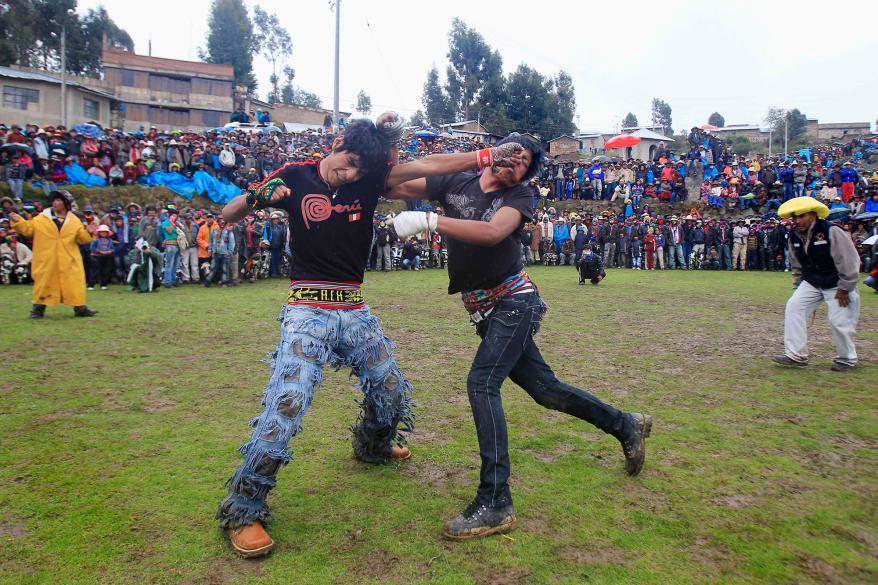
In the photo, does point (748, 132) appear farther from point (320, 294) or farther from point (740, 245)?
point (320, 294)

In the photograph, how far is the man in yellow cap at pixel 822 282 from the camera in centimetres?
666

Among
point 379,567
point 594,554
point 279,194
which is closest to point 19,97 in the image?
point 279,194

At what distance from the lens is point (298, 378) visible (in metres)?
3.30

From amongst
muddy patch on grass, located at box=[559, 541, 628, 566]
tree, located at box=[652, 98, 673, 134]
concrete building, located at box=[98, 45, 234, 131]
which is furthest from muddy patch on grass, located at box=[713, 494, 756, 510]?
tree, located at box=[652, 98, 673, 134]

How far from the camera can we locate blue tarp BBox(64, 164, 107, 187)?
1833 cm

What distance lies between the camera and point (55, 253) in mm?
9781

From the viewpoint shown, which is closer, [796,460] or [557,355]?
[796,460]

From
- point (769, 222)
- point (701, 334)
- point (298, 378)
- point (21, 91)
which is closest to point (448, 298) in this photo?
point (701, 334)

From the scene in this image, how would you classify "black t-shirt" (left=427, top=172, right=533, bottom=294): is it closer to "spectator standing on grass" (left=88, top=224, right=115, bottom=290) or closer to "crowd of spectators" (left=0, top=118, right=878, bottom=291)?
"crowd of spectators" (left=0, top=118, right=878, bottom=291)

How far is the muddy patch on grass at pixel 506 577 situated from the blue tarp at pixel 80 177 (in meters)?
19.5

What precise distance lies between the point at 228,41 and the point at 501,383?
70.6 meters

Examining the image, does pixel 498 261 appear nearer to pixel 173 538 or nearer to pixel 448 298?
pixel 173 538

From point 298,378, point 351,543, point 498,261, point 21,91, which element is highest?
point 21,91

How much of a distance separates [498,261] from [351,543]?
1.77 meters
